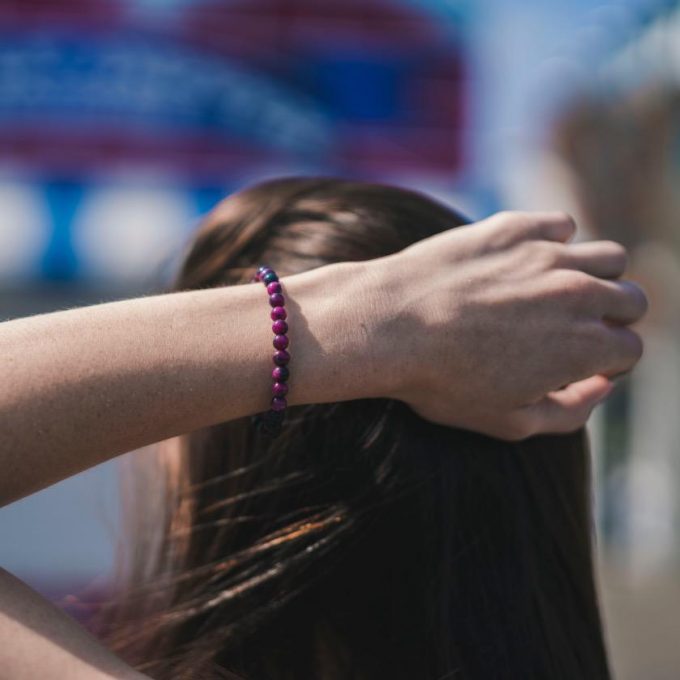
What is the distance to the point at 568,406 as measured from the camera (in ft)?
4.09

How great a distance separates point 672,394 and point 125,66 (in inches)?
235

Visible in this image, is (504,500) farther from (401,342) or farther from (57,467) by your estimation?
(57,467)

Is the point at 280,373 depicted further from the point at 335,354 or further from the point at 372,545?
the point at 372,545

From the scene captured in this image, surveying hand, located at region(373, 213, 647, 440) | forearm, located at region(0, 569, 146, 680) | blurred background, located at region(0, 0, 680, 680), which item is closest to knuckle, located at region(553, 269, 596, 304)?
hand, located at region(373, 213, 647, 440)

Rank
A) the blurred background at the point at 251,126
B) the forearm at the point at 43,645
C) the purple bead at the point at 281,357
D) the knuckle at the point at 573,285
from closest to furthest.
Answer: the forearm at the point at 43,645
the purple bead at the point at 281,357
the knuckle at the point at 573,285
the blurred background at the point at 251,126

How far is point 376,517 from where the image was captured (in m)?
1.27

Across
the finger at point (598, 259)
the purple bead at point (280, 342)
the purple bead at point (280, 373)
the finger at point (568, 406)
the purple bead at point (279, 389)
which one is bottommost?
the finger at point (568, 406)

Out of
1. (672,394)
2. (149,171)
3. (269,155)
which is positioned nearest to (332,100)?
(269,155)

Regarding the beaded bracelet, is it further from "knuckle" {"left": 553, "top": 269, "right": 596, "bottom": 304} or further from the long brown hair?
"knuckle" {"left": 553, "top": 269, "right": 596, "bottom": 304}

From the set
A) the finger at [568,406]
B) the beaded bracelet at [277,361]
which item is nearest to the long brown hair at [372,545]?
the finger at [568,406]

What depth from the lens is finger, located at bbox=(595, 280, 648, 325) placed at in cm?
121

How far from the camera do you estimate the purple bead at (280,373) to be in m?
1.06

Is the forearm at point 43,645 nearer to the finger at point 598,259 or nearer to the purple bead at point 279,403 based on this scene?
the purple bead at point 279,403

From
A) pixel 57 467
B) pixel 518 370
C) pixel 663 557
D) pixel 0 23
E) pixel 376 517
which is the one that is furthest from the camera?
pixel 663 557
